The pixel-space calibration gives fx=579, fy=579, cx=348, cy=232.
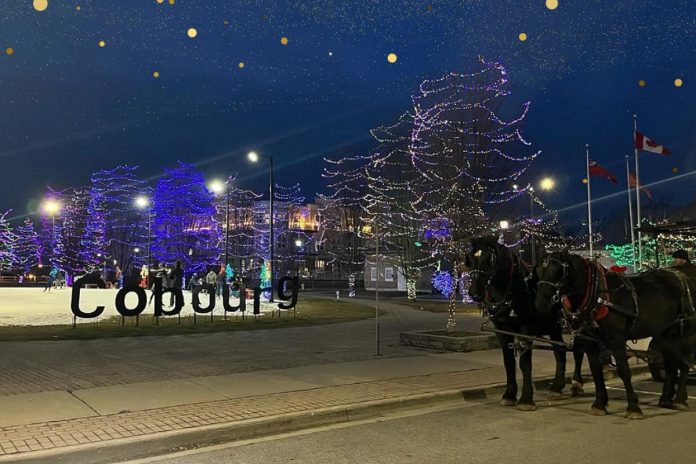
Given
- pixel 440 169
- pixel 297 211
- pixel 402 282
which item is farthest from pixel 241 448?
pixel 297 211

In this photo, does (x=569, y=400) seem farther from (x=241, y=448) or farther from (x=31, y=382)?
(x=31, y=382)

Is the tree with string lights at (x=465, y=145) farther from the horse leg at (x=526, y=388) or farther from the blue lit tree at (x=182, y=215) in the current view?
the blue lit tree at (x=182, y=215)

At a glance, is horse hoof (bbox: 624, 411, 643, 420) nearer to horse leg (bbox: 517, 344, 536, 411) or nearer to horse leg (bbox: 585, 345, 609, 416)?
horse leg (bbox: 585, 345, 609, 416)

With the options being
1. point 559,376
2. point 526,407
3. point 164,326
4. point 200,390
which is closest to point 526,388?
point 526,407

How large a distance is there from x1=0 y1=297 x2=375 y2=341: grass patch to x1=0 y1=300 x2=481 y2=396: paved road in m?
1.03

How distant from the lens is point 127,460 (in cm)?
607

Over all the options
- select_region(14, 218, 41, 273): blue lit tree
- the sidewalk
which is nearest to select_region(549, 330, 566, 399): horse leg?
the sidewalk

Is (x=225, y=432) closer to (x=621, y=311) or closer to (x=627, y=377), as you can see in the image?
(x=627, y=377)

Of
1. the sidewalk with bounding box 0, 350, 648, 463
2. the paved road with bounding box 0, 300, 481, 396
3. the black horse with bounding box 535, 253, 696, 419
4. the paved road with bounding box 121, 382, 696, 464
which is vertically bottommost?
the paved road with bounding box 121, 382, 696, 464

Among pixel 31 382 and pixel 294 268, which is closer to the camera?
pixel 31 382

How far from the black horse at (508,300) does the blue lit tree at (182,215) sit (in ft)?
162

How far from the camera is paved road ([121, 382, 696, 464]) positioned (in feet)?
19.4

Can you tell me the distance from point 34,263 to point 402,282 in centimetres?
4584

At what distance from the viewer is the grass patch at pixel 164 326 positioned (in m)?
15.6
